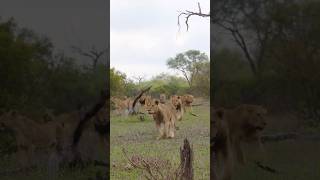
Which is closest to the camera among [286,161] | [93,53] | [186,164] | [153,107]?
[93,53]

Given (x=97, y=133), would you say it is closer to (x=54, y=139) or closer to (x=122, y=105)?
(x=54, y=139)

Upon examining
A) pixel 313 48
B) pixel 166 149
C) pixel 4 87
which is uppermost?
pixel 313 48

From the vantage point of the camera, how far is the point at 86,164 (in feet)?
11.2

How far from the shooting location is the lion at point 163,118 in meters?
6.39

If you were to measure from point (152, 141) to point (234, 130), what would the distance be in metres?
2.92

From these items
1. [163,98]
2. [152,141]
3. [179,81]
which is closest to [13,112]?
[152,141]

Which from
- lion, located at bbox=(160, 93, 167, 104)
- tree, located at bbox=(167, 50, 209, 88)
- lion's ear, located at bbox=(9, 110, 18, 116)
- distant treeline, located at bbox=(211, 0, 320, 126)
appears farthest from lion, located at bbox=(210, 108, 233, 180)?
lion, located at bbox=(160, 93, 167, 104)

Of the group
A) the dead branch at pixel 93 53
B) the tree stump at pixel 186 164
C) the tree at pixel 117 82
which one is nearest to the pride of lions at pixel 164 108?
the tree at pixel 117 82

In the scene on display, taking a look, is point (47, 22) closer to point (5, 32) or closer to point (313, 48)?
point (5, 32)

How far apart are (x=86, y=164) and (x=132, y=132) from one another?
2.93m

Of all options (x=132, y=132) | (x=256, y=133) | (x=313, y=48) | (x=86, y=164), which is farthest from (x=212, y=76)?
(x=132, y=132)

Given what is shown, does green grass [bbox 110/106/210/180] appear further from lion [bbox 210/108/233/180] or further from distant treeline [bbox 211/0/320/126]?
distant treeline [bbox 211/0/320/126]

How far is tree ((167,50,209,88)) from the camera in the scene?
6074 millimetres

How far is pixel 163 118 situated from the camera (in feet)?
21.6
